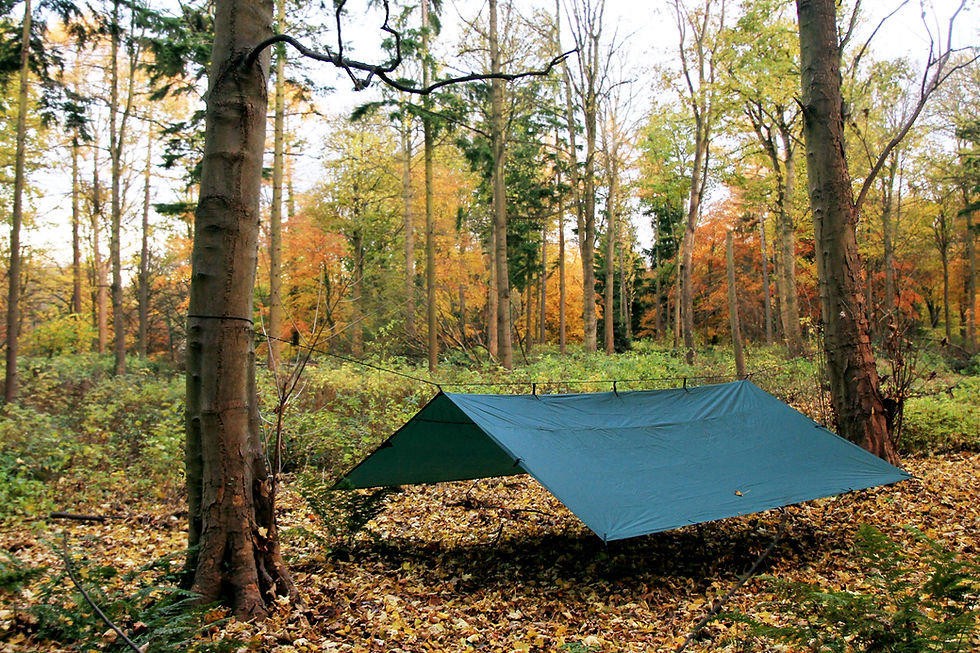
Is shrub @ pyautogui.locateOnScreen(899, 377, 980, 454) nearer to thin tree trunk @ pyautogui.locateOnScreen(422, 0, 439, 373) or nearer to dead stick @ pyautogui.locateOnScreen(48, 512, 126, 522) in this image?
thin tree trunk @ pyautogui.locateOnScreen(422, 0, 439, 373)

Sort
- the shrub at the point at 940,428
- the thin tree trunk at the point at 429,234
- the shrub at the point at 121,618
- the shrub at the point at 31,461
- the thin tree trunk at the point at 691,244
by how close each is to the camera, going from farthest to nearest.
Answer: the thin tree trunk at the point at 691,244 < the thin tree trunk at the point at 429,234 < the shrub at the point at 940,428 < the shrub at the point at 31,461 < the shrub at the point at 121,618

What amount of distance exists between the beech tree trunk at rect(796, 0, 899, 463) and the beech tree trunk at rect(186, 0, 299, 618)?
4.65 m

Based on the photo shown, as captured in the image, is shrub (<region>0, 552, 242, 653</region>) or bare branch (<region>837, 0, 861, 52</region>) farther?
bare branch (<region>837, 0, 861, 52</region>)

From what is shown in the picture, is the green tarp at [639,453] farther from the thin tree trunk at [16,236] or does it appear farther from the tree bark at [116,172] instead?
the tree bark at [116,172]

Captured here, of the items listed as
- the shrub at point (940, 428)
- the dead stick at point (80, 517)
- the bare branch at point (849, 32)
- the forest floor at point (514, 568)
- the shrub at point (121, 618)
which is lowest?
the forest floor at point (514, 568)

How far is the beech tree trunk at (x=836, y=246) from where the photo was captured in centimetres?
512

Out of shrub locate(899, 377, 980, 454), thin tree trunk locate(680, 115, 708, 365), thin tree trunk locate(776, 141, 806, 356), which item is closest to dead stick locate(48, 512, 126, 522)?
shrub locate(899, 377, 980, 454)

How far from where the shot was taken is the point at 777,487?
374 centimetres

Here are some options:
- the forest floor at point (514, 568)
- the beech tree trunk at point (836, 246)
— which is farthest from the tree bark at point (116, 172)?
the beech tree trunk at point (836, 246)

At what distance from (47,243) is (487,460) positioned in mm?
19482

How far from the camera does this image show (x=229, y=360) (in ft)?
9.43

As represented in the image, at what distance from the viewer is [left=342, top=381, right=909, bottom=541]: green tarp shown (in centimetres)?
345

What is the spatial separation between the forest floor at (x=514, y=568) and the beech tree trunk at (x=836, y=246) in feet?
2.25

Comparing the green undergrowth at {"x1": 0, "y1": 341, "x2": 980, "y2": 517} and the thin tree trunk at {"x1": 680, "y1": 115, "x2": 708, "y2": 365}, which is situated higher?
the thin tree trunk at {"x1": 680, "y1": 115, "x2": 708, "y2": 365}
